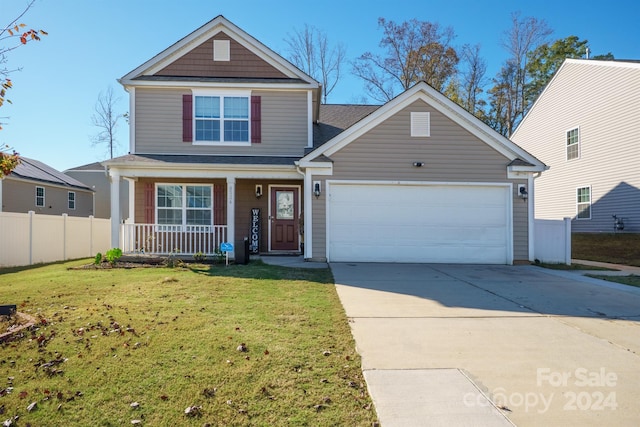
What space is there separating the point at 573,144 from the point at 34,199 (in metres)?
26.9

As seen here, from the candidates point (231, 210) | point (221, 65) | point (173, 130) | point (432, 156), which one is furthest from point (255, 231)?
point (432, 156)

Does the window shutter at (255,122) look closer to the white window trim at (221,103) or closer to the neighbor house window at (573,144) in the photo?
the white window trim at (221,103)

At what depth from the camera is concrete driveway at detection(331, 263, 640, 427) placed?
9.15 feet

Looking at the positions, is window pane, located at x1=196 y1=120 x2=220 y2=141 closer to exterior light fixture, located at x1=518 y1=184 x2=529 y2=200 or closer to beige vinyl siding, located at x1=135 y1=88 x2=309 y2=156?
beige vinyl siding, located at x1=135 y1=88 x2=309 y2=156

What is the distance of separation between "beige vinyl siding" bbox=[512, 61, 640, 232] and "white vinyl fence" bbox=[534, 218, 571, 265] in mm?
5512

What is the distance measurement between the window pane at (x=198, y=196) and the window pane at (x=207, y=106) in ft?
7.41

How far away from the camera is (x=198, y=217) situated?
11.8 m

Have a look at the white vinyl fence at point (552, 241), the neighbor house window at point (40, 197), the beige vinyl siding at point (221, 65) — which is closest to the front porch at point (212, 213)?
the beige vinyl siding at point (221, 65)

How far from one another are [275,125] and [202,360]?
923cm

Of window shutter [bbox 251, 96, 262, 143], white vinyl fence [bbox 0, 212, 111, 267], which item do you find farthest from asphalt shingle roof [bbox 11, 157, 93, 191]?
window shutter [bbox 251, 96, 262, 143]

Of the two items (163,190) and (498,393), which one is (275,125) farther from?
(498,393)

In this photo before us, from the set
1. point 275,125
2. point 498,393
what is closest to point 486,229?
point 275,125

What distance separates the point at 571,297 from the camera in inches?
253

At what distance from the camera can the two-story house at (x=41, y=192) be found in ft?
58.6
